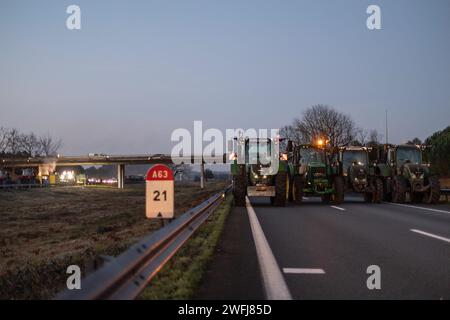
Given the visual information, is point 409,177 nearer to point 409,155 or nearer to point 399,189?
point 399,189

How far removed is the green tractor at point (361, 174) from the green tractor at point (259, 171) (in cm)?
429

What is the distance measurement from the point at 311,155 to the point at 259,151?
9.86 feet

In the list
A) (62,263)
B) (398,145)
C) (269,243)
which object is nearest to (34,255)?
(62,263)

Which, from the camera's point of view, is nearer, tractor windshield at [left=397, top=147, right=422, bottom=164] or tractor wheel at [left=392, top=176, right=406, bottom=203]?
tractor wheel at [left=392, top=176, right=406, bottom=203]

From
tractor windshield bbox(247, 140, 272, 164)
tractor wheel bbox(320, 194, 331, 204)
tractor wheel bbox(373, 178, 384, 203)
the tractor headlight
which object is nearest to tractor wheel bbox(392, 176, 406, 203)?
tractor wheel bbox(373, 178, 384, 203)

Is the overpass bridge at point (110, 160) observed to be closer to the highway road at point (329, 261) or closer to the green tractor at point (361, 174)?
the green tractor at point (361, 174)

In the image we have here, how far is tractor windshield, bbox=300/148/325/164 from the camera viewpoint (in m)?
24.1

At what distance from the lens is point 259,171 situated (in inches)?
873

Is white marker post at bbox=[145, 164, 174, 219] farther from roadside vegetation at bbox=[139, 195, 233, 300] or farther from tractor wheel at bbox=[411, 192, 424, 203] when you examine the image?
tractor wheel at bbox=[411, 192, 424, 203]

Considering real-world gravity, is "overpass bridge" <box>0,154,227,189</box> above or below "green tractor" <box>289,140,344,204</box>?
above

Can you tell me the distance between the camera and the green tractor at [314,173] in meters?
23.4

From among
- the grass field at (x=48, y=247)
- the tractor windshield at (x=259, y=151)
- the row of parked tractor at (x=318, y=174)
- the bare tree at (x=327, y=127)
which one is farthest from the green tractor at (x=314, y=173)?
the bare tree at (x=327, y=127)
